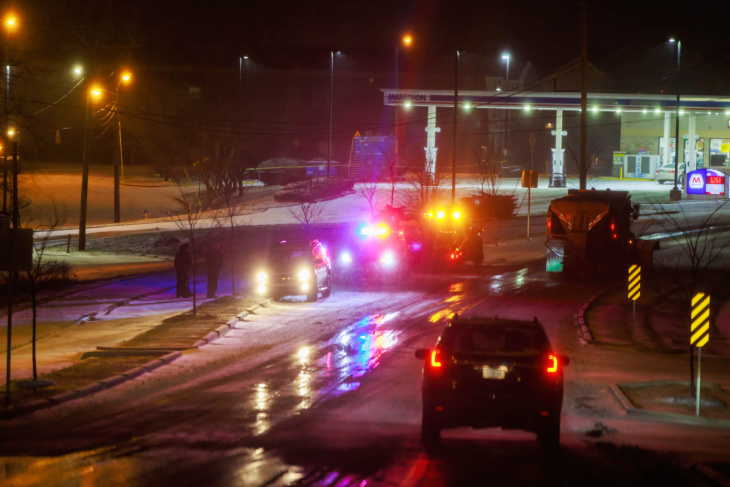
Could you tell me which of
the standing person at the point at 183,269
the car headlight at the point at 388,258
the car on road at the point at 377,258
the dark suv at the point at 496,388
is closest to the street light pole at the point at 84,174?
the standing person at the point at 183,269

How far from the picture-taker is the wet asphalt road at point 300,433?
8.35 m

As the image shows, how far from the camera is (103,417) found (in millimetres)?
11164

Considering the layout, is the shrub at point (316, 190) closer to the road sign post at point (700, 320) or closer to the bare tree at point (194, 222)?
the bare tree at point (194, 222)

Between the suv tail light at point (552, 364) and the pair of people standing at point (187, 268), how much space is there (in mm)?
16320

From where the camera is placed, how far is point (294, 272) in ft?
76.0

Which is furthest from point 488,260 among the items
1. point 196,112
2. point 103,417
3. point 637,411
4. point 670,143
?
point 196,112

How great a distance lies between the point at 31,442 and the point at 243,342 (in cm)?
791

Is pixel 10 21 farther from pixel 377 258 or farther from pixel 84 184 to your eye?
pixel 84 184

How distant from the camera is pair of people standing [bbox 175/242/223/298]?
2389 centimetres

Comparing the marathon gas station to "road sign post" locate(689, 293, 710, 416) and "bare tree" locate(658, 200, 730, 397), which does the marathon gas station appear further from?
"road sign post" locate(689, 293, 710, 416)

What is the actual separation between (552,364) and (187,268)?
16665mm

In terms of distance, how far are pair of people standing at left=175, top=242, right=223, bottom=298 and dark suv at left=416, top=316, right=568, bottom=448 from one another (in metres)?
15.6

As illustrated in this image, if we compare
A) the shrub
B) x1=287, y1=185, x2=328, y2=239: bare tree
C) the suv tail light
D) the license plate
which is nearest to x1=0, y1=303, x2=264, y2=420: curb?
the license plate

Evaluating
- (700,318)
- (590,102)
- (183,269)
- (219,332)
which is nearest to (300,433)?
(700,318)
